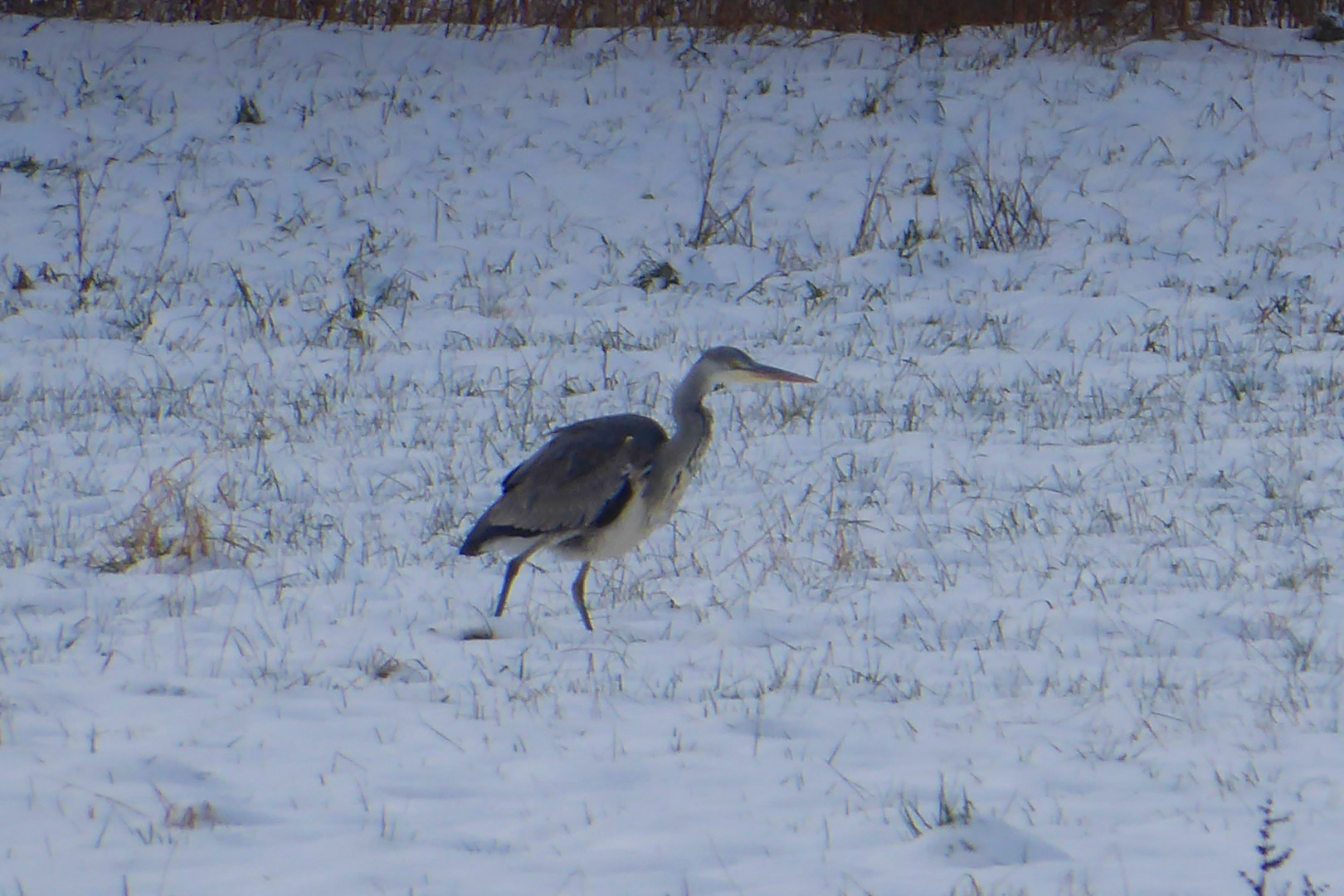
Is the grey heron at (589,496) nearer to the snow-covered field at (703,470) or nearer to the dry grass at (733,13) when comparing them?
the snow-covered field at (703,470)

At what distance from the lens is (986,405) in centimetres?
809

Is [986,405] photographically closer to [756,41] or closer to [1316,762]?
[1316,762]

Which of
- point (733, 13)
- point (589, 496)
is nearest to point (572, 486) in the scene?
point (589, 496)

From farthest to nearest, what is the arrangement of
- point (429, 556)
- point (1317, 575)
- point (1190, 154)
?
point (1190, 154), point (429, 556), point (1317, 575)

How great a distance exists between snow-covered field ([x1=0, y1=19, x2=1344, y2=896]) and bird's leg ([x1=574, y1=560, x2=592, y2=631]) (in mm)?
63

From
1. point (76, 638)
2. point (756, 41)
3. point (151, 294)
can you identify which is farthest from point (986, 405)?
point (756, 41)

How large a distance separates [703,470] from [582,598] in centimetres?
221

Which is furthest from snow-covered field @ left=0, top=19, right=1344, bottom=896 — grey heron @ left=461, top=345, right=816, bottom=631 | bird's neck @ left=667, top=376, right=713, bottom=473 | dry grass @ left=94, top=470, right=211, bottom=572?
bird's neck @ left=667, top=376, right=713, bottom=473

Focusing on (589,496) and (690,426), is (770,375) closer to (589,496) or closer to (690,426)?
(690,426)

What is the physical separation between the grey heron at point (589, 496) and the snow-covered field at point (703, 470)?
258 millimetres

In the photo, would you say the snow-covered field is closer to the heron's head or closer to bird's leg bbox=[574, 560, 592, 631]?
bird's leg bbox=[574, 560, 592, 631]

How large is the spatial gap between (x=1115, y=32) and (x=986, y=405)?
347 inches

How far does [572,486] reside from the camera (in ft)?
17.0

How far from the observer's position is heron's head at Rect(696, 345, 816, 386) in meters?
5.81
